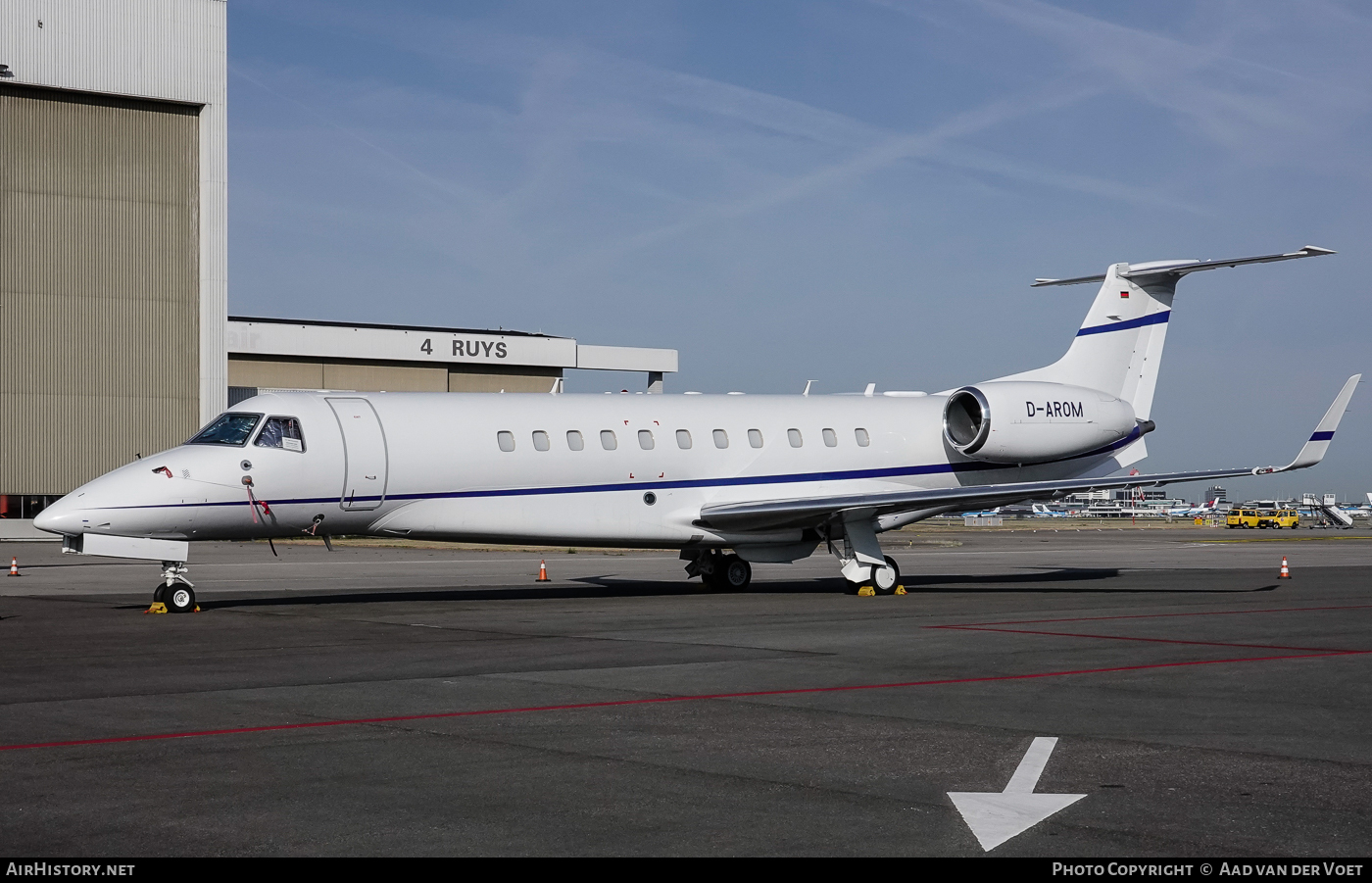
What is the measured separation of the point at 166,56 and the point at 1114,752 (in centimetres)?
4405

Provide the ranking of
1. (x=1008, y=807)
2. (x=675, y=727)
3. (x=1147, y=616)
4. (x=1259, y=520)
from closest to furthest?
(x=1008, y=807), (x=675, y=727), (x=1147, y=616), (x=1259, y=520)

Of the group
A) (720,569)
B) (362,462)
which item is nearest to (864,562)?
(720,569)

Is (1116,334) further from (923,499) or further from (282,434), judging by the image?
(282,434)

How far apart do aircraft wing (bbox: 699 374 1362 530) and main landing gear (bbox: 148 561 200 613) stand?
26.5 ft

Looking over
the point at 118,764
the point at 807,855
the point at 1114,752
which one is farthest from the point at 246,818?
the point at 1114,752

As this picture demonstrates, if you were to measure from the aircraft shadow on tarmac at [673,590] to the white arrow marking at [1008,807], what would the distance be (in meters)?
14.8

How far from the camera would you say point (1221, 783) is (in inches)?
280

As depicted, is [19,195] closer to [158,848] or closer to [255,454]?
[255,454]

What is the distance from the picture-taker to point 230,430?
18906 mm

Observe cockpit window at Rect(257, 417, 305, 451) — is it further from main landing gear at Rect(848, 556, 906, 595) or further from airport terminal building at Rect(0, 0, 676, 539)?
airport terminal building at Rect(0, 0, 676, 539)

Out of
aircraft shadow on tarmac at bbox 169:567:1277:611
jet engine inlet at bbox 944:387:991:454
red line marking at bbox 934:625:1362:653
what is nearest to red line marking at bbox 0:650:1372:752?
red line marking at bbox 934:625:1362:653

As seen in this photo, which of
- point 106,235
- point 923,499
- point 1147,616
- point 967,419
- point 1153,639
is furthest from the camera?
point 106,235

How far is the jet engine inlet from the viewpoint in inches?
938

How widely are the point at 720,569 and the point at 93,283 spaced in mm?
30574
